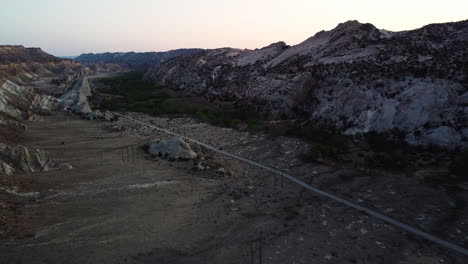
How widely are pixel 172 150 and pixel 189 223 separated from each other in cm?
1070

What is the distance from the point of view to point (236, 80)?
190ft

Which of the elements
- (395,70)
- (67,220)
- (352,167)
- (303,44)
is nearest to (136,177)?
(67,220)

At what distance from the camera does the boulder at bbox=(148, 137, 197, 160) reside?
934 inches

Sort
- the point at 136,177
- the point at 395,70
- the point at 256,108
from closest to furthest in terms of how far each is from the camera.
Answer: the point at 136,177 → the point at 395,70 → the point at 256,108

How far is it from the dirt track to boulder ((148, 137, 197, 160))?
1.90m

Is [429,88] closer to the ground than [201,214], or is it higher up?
higher up

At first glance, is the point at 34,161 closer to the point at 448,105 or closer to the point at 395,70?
the point at 448,105

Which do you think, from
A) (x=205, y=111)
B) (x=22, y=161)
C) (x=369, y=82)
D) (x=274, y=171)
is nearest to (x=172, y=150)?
(x=274, y=171)

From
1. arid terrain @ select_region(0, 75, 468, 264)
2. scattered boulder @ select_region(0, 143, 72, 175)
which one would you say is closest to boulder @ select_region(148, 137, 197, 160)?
arid terrain @ select_region(0, 75, 468, 264)

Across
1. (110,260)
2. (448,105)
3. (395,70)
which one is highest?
(395,70)

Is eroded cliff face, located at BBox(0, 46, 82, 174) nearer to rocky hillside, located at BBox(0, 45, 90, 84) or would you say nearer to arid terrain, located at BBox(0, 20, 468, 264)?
arid terrain, located at BBox(0, 20, 468, 264)

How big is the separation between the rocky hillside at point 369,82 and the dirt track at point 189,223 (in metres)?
10.5

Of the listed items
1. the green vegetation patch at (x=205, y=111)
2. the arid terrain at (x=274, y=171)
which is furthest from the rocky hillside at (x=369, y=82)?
the green vegetation patch at (x=205, y=111)

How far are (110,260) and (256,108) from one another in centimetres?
3405
